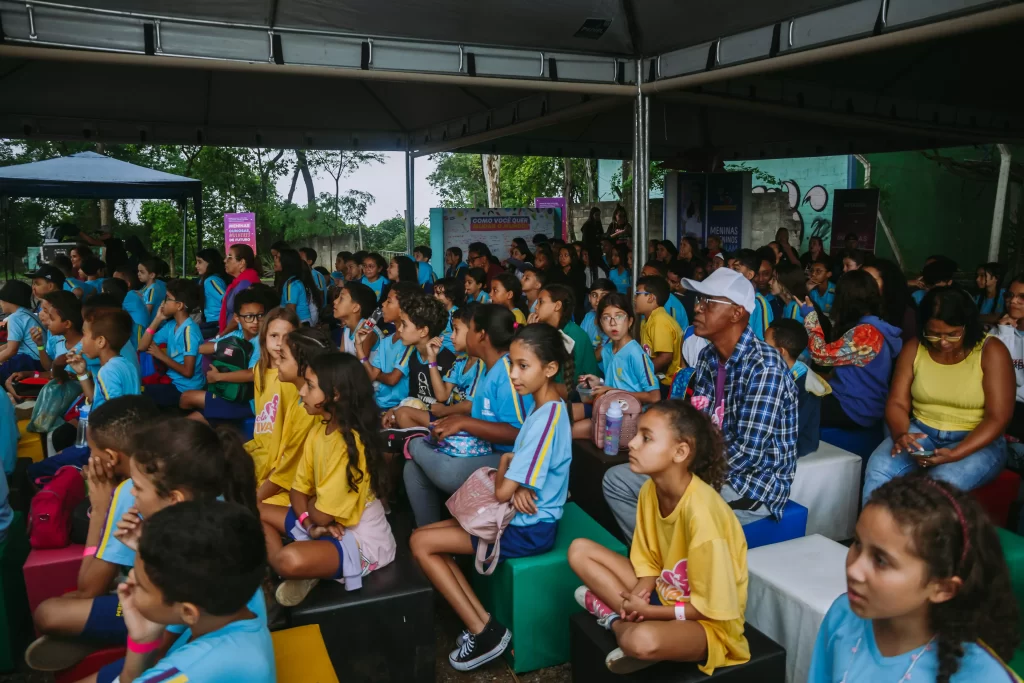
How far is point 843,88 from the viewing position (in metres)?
8.33

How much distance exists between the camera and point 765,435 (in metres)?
3.20

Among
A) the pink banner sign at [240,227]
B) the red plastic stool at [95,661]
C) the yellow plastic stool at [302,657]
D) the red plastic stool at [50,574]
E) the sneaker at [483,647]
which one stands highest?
the pink banner sign at [240,227]

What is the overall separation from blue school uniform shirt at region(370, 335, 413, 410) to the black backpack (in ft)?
2.78

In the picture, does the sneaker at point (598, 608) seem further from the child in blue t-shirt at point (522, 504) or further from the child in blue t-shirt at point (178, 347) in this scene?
the child in blue t-shirt at point (178, 347)

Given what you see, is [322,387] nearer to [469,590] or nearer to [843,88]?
[469,590]

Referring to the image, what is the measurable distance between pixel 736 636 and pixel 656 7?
4886 mm

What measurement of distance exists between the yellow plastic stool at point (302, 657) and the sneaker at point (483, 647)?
2.57 feet

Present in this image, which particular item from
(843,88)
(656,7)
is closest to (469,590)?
(656,7)

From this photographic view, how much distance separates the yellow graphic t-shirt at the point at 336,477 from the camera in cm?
280

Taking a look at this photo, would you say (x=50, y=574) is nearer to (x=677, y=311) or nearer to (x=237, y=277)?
(x=237, y=277)

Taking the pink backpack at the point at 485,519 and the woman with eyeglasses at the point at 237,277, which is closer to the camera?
the pink backpack at the point at 485,519

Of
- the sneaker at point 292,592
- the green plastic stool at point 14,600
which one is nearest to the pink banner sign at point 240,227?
the green plastic stool at point 14,600

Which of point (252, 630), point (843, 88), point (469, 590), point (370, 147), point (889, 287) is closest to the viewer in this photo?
point (252, 630)

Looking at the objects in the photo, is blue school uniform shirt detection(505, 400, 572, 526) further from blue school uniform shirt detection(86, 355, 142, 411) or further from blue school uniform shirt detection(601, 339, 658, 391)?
blue school uniform shirt detection(86, 355, 142, 411)
